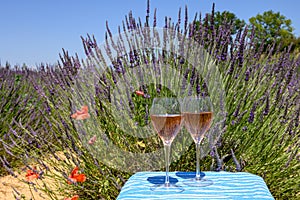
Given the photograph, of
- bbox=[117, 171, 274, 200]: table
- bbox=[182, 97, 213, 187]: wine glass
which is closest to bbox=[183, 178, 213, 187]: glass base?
bbox=[117, 171, 274, 200]: table

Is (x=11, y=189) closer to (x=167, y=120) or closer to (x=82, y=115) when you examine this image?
(x=82, y=115)

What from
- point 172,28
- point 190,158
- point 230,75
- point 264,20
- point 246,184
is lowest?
point 246,184

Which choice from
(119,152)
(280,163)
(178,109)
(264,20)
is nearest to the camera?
(178,109)

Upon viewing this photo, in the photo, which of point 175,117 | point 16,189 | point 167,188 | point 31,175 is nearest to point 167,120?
point 175,117

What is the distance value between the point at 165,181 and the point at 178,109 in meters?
0.29

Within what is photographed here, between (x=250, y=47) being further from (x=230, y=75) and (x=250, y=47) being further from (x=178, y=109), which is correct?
(x=178, y=109)

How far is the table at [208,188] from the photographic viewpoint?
1.37 meters

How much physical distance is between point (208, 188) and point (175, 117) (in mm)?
303

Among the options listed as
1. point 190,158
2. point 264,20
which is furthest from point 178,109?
point 264,20

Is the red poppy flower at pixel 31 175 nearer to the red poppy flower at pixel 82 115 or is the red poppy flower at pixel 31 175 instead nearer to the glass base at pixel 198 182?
the red poppy flower at pixel 82 115

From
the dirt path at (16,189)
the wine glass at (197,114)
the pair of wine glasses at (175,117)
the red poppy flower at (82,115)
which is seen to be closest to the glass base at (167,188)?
the pair of wine glasses at (175,117)

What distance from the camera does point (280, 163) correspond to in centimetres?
A: 238

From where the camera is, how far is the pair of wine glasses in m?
1.38

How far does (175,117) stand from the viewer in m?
1.40
